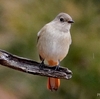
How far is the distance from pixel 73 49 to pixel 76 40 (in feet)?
0.38

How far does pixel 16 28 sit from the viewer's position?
6.21 metres

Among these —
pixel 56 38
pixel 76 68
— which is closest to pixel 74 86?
pixel 76 68

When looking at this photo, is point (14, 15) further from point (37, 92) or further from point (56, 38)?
point (56, 38)

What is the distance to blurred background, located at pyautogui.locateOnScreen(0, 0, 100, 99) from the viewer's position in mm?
5773

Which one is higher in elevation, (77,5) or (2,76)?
(77,5)

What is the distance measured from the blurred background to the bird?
0.67 metres

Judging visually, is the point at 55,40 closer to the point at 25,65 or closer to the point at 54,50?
the point at 54,50

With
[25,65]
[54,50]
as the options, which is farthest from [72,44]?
[25,65]

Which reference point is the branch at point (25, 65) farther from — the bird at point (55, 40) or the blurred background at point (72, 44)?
the blurred background at point (72, 44)

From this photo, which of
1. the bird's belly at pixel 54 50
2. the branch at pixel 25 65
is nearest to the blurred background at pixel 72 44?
the bird's belly at pixel 54 50

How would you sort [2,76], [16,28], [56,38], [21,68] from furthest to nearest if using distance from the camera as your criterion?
1. [2,76]
2. [16,28]
3. [56,38]
4. [21,68]

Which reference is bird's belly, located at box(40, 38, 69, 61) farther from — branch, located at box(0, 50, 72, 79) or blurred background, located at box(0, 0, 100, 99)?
blurred background, located at box(0, 0, 100, 99)

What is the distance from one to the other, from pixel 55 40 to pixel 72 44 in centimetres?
87

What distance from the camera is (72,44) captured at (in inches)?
232
